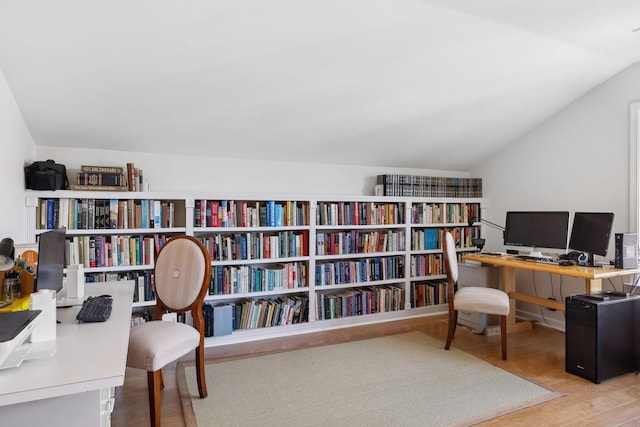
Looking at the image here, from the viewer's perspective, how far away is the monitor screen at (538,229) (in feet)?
11.1

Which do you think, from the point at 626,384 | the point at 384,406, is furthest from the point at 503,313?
the point at 384,406

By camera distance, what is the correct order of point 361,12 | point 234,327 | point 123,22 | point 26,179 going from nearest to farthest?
point 123,22 → point 361,12 → point 26,179 → point 234,327

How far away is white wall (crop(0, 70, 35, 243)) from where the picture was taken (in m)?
2.13

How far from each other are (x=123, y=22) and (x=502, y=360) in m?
3.43

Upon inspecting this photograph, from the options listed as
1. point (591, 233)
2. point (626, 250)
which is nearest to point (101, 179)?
point (591, 233)

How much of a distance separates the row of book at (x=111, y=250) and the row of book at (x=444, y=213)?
105 inches

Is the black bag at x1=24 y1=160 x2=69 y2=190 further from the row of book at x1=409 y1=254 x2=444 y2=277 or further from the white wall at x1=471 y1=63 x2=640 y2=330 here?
the white wall at x1=471 y1=63 x2=640 y2=330

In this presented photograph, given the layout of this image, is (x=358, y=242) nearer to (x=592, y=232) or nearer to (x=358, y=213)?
(x=358, y=213)

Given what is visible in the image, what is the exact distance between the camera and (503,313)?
307cm

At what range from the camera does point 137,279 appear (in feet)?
10.5

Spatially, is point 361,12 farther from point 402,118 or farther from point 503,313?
point 503,313

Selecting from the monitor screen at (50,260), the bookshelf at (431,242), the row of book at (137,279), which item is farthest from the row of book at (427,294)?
the monitor screen at (50,260)

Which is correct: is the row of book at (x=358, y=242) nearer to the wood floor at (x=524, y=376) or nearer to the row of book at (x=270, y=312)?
the row of book at (x=270, y=312)

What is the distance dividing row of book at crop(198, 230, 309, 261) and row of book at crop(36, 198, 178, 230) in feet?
1.41
